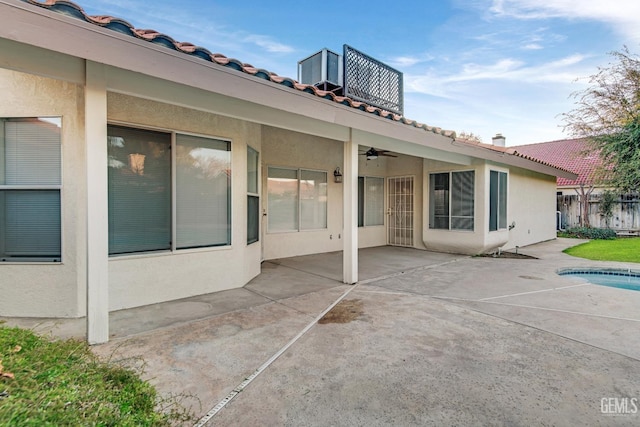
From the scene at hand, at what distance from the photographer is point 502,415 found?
2.35m

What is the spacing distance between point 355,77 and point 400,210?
5.22 meters

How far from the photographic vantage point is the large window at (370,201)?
1133 cm

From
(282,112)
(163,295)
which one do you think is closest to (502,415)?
(282,112)

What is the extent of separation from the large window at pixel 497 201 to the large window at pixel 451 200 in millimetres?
667

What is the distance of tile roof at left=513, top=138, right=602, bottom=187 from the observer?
57.0ft

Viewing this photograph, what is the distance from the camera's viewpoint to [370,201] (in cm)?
1166

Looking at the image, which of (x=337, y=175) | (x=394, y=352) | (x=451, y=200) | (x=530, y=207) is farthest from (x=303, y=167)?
(x=530, y=207)

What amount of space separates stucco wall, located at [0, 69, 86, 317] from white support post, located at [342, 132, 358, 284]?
4.21 m

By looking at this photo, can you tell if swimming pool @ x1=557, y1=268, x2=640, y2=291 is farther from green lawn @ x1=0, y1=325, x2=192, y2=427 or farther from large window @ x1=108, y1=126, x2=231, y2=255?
green lawn @ x1=0, y1=325, x2=192, y2=427

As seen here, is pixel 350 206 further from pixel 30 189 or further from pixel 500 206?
pixel 500 206

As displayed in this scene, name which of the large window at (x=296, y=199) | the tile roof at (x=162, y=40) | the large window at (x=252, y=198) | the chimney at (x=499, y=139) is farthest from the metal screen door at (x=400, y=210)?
the tile roof at (x=162, y=40)

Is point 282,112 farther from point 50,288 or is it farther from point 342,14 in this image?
point 342,14

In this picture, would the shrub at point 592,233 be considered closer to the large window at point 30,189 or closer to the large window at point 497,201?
the large window at point 497,201

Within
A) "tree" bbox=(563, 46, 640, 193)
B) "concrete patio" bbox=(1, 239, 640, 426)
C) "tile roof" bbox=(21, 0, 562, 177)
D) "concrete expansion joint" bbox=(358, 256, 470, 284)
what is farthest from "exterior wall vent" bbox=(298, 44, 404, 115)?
"tree" bbox=(563, 46, 640, 193)
